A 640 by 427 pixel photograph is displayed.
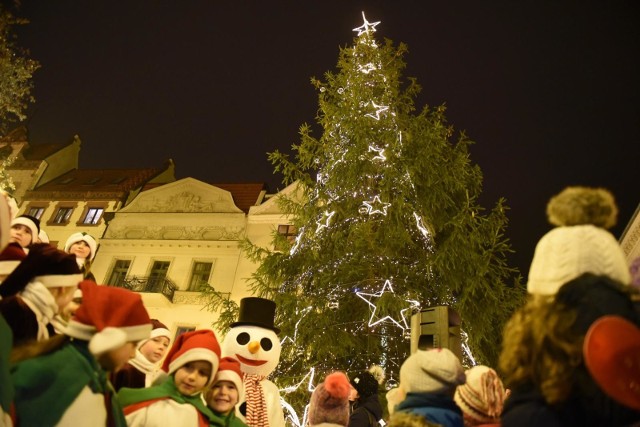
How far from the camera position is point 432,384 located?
242cm

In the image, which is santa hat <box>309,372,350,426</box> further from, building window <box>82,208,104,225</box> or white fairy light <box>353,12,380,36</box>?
building window <box>82,208,104,225</box>

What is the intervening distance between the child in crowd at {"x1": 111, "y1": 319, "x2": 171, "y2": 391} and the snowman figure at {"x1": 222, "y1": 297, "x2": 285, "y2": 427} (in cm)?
79

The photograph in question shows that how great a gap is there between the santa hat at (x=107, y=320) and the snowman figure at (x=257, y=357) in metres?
2.08

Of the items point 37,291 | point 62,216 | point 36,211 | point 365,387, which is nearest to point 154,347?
point 37,291

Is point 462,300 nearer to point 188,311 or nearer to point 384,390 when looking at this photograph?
point 384,390

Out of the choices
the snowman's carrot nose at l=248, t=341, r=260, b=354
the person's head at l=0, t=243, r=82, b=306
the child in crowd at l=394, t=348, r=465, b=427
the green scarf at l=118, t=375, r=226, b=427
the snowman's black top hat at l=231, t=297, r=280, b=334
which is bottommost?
the green scarf at l=118, t=375, r=226, b=427

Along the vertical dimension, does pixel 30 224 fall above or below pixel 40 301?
above

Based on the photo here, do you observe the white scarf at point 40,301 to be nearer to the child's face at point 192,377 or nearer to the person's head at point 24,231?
the child's face at point 192,377

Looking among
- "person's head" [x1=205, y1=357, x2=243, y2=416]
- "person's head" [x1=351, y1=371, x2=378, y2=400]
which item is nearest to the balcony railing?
"person's head" [x1=351, y1=371, x2=378, y2=400]

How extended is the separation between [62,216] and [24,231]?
20498mm

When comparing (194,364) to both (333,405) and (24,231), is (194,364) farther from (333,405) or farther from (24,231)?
(24,231)

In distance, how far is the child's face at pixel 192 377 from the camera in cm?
275

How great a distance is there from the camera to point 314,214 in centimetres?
923

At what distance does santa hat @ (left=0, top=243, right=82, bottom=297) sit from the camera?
7.56 feet
